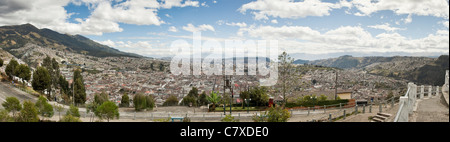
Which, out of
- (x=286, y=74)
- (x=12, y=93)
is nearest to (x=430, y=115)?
(x=286, y=74)

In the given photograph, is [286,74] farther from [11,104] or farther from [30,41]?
[30,41]

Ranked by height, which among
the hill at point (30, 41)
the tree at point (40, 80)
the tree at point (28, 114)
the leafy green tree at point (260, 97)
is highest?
the hill at point (30, 41)

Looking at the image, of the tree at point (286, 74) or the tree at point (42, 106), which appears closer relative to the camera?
the tree at point (42, 106)

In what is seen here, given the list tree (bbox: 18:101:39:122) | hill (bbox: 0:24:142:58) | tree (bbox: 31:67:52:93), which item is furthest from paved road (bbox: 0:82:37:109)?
hill (bbox: 0:24:142:58)

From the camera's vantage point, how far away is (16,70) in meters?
27.9

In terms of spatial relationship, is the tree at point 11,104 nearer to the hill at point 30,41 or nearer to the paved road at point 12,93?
the paved road at point 12,93

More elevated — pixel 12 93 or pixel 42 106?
pixel 42 106

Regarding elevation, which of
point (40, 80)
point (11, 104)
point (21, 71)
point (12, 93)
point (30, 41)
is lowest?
point (12, 93)

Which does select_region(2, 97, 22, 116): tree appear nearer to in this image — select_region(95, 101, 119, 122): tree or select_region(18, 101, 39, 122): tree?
select_region(18, 101, 39, 122): tree

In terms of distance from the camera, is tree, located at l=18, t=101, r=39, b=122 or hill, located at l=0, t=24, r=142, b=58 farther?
hill, located at l=0, t=24, r=142, b=58

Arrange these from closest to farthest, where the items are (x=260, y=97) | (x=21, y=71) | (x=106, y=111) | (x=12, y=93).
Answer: (x=106, y=111) < (x=260, y=97) < (x=12, y=93) < (x=21, y=71)

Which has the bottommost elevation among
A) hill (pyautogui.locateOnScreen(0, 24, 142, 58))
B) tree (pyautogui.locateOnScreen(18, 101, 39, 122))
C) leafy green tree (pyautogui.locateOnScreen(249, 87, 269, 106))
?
leafy green tree (pyautogui.locateOnScreen(249, 87, 269, 106))

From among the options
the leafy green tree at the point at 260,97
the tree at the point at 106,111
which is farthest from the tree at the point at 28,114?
the leafy green tree at the point at 260,97
